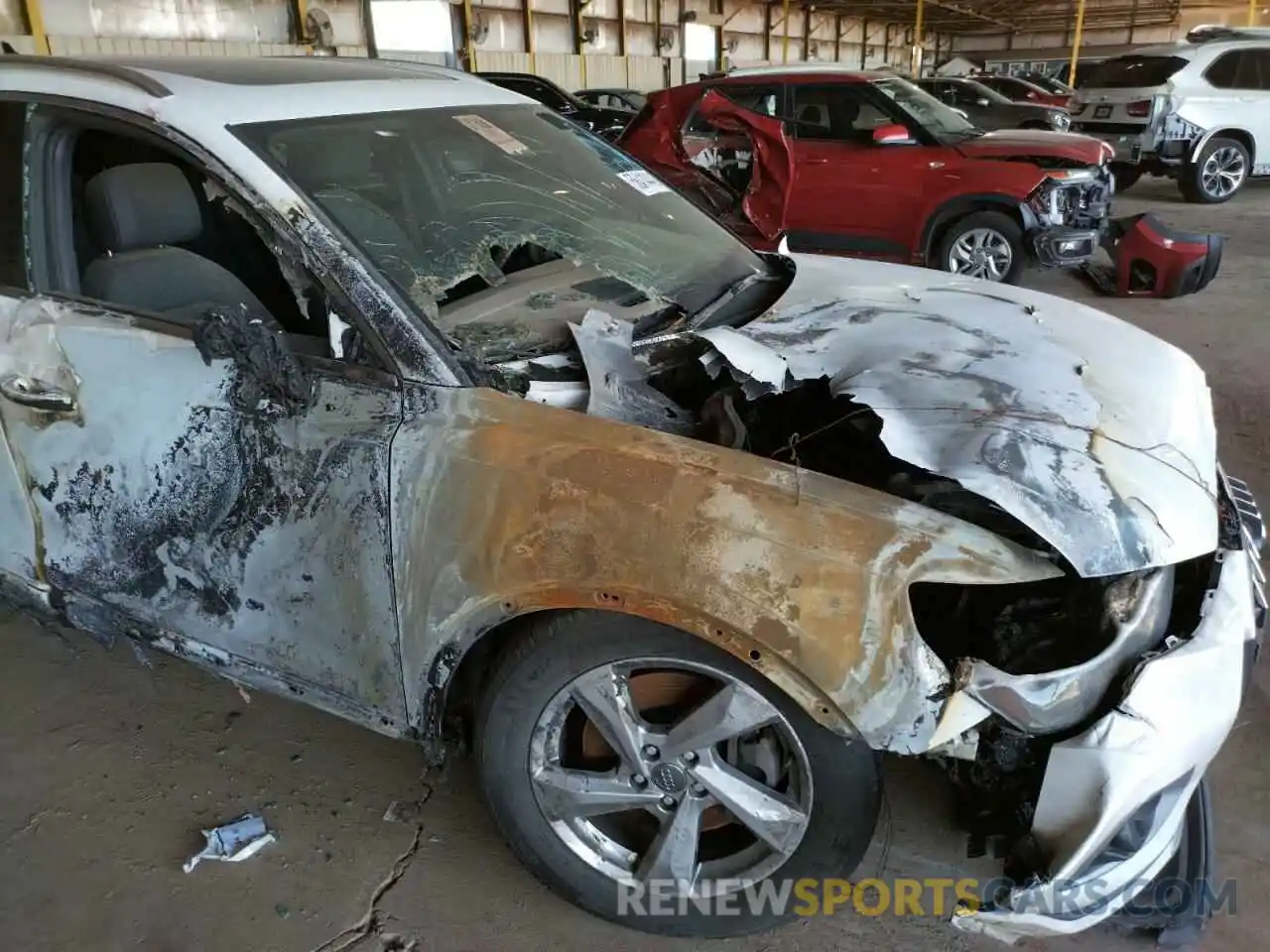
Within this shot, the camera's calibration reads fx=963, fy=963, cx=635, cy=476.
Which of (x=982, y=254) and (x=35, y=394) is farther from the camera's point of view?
(x=982, y=254)

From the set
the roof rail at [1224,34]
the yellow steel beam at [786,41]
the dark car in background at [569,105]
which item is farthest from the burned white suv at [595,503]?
the yellow steel beam at [786,41]

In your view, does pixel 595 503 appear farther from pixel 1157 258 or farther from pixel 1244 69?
pixel 1244 69

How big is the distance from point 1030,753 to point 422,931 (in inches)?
52.9

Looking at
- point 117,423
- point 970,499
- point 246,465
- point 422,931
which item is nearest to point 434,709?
point 422,931

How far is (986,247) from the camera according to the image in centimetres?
714

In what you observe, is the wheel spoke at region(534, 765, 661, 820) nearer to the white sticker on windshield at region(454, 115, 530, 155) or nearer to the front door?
the front door

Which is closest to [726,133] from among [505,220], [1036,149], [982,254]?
[982,254]

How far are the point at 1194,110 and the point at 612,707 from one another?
11.9m

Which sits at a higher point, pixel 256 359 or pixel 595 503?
pixel 256 359

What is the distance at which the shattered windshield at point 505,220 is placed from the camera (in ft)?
7.04

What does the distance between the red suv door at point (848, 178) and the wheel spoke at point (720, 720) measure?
241 inches

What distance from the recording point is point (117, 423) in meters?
2.22

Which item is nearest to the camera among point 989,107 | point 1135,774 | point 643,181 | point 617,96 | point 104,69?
point 1135,774

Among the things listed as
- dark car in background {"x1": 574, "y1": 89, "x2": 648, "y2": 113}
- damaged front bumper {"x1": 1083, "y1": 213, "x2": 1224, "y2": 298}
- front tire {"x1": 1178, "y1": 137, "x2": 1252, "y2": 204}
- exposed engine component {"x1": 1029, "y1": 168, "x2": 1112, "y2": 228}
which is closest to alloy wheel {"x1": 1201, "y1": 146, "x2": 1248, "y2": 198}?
front tire {"x1": 1178, "y1": 137, "x2": 1252, "y2": 204}
